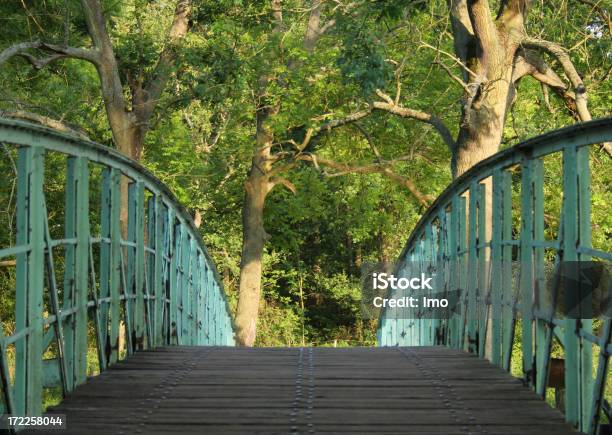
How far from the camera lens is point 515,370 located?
28.3m

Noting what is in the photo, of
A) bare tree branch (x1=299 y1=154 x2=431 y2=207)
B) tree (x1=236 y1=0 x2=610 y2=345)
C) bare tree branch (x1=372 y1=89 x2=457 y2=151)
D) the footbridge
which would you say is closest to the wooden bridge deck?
the footbridge

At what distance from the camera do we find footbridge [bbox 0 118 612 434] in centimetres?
479

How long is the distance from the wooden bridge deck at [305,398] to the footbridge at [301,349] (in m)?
0.01

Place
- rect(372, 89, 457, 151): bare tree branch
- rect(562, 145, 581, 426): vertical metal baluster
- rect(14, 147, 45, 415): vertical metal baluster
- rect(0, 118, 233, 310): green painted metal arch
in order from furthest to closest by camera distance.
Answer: rect(372, 89, 457, 151): bare tree branch
rect(562, 145, 581, 426): vertical metal baluster
rect(14, 147, 45, 415): vertical metal baluster
rect(0, 118, 233, 310): green painted metal arch

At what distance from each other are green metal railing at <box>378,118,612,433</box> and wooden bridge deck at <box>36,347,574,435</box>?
236 mm

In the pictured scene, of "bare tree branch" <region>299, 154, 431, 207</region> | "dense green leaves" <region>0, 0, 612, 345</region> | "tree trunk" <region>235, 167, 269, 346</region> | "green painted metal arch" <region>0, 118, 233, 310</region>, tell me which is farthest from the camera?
"tree trunk" <region>235, 167, 269, 346</region>

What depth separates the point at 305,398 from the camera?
5.49 meters

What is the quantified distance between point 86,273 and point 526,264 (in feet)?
7.68

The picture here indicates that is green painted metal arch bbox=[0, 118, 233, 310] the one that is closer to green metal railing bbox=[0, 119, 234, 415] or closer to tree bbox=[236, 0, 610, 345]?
green metal railing bbox=[0, 119, 234, 415]

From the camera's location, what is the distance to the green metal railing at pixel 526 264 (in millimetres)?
4809

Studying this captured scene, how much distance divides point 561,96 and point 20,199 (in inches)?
474

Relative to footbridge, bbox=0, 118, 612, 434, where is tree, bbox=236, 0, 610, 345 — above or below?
above

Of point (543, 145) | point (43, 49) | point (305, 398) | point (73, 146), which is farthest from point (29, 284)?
point (43, 49)

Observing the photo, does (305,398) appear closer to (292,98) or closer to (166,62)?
(166,62)
